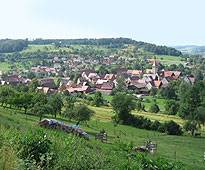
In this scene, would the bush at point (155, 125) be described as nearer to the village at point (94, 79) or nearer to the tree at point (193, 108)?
the tree at point (193, 108)

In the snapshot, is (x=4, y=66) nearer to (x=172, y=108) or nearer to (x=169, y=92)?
(x=169, y=92)

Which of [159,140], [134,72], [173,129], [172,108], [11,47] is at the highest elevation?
[11,47]

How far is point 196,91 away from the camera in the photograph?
3966 cm

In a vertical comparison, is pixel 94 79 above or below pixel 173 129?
below

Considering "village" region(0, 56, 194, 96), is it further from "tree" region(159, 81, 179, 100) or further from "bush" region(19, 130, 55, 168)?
"bush" region(19, 130, 55, 168)

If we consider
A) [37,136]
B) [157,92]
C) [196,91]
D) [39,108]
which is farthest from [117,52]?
[37,136]

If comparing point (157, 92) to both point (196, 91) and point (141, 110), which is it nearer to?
point (141, 110)

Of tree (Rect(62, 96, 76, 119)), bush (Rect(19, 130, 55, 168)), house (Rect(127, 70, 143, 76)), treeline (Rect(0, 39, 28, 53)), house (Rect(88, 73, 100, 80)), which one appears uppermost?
treeline (Rect(0, 39, 28, 53))

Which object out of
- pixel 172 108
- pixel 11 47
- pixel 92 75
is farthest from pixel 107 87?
pixel 11 47

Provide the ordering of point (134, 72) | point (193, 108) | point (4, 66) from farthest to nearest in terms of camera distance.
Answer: point (4, 66) → point (134, 72) → point (193, 108)

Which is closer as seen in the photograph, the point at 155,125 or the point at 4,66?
the point at 155,125

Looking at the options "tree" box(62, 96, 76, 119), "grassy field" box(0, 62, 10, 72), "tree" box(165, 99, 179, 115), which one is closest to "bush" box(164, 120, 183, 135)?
"tree" box(62, 96, 76, 119)

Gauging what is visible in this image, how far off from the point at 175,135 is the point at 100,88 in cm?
6157

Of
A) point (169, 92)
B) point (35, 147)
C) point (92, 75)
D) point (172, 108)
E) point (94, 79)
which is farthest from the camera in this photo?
point (92, 75)
